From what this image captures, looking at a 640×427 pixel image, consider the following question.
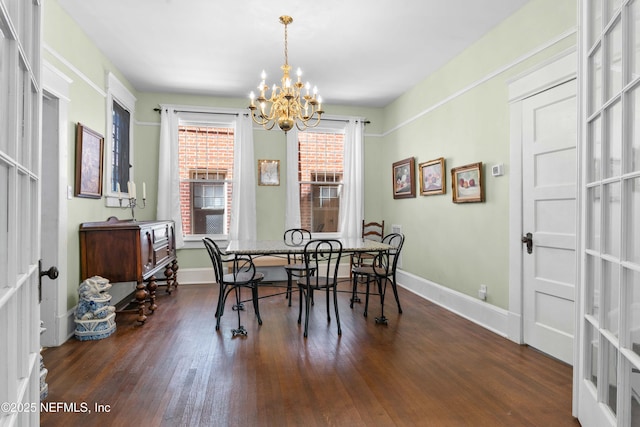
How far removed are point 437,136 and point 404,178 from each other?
3.28 ft

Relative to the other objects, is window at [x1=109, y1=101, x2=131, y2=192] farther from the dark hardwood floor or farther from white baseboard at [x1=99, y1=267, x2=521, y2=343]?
the dark hardwood floor

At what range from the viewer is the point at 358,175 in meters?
5.95

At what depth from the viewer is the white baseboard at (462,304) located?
132 inches

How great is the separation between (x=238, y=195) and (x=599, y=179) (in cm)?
466

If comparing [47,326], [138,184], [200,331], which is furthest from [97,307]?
[138,184]

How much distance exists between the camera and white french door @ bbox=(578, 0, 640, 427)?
1261mm

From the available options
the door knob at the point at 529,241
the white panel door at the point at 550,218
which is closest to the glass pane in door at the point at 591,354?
the white panel door at the point at 550,218

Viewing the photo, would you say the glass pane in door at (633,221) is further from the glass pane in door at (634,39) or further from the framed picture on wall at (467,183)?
the framed picture on wall at (467,183)

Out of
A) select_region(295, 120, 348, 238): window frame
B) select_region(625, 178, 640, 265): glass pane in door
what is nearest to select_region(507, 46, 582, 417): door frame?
select_region(625, 178, 640, 265): glass pane in door

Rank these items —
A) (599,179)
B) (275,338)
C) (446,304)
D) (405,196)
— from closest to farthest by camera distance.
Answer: (599,179)
(275,338)
(446,304)
(405,196)

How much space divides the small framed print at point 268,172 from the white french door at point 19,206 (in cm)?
449

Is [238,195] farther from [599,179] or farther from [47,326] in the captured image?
[599,179]

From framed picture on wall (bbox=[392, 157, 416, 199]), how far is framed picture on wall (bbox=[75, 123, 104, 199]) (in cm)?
389

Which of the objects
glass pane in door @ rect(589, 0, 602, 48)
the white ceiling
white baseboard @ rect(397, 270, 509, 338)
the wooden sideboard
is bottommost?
white baseboard @ rect(397, 270, 509, 338)
